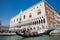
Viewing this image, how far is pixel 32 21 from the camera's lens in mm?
18875

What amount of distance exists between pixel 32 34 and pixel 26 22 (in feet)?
35.4

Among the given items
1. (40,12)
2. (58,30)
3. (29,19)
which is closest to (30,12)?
(29,19)

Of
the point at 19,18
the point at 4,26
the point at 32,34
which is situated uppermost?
the point at 19,18

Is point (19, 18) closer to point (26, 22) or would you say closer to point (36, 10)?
point (26, 22)

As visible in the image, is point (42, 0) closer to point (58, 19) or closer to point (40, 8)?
point (40, 8)

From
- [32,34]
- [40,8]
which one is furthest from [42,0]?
[32,34]

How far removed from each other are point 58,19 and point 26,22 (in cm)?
653

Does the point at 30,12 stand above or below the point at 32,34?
above

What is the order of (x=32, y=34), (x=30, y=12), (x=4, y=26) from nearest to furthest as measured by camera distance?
(x=32, y=34) < (x=30, y=12) < (x=4, y=26)

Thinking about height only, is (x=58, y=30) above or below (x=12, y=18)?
below

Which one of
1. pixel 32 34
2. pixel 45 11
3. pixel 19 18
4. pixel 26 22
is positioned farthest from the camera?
pixel 19 18

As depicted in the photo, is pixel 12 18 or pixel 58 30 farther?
pixel 12 18

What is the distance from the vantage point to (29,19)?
20234mm

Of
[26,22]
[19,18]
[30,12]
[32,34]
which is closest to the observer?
[32,34]
